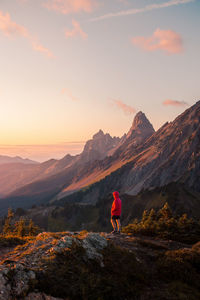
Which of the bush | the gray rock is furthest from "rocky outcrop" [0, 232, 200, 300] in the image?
the bush

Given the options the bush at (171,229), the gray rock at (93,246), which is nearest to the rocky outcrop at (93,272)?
the gray rock at (93,246)

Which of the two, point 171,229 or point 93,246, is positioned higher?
point 93,246

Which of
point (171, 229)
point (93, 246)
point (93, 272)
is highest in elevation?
point (93, 246)

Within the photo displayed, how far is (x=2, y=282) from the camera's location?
27.0 feet

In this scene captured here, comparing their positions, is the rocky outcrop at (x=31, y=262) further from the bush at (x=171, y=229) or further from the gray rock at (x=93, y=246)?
the bush at (x=171, y=229)

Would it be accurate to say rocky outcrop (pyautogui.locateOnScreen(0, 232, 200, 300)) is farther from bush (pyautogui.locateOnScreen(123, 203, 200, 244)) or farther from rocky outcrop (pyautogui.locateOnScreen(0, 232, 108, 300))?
bush (pyautogui.locateOnScreen(123, 203, 200, 244))

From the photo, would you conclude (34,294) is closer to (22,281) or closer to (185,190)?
(22,281)

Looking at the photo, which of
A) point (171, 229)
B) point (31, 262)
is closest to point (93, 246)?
point (31, 262)

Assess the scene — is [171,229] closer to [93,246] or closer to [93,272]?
[93,246]

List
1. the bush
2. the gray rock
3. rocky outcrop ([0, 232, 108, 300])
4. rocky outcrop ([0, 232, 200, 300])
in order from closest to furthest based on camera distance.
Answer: rocky outcrop ([0, 232, 108, 300]), rocky outcrop ([0, 232, 200, 300]), the gray rock, the bush

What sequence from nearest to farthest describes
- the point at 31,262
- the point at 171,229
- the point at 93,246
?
the point at 31,262
the point at 93,246
the point at 171,229

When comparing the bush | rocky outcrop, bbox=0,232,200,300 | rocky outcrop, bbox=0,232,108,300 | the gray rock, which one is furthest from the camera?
the bush

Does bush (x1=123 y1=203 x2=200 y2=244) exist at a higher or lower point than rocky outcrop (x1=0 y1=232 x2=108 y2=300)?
lower

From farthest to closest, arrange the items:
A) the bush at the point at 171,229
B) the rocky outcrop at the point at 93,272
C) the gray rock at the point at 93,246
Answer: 1. the bush at the point at 171,229
2. the gray rock at the point at 93,246
3. the rocky outcrop at the point at 93,272
